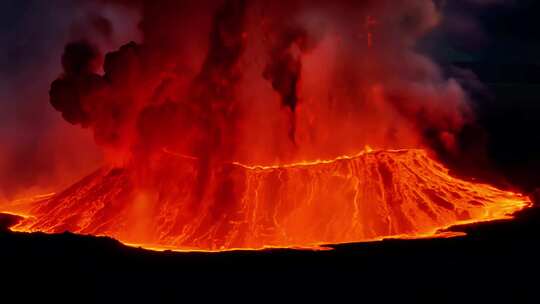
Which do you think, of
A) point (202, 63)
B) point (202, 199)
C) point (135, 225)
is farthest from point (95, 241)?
point (202, 63)

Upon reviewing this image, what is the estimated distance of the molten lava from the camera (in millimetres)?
24922

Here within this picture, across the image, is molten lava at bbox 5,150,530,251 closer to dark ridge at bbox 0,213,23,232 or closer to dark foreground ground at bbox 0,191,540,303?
dark ridge at bbox 0,213,23,232

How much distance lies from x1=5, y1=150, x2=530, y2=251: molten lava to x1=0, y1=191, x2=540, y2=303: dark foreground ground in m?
3.84

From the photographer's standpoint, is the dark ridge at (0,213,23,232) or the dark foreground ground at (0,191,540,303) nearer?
the dark foreground ground at (0,191,540,303)

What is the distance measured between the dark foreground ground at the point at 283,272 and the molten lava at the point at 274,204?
3841 millimetres

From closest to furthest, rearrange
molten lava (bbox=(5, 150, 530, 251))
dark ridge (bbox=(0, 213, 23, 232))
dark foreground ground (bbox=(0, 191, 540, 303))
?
dark foreground ground (bbox=(0, 191, 540, 303)), molten lava (bbox=(5, 150, 530, 251)), dark ridge (bbox=(0, 213, 23, 232))

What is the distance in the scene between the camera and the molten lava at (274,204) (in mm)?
24922

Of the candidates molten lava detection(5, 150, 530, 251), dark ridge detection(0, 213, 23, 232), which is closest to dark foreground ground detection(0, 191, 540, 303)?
molten lava detection(5, 150, 530, 251)

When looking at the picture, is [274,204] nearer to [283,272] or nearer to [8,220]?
[283,272]

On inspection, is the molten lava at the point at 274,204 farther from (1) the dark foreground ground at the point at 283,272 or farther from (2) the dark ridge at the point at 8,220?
(1) the dark foreground ground at the point at 283,272

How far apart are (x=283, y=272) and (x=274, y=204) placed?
30.0 ft

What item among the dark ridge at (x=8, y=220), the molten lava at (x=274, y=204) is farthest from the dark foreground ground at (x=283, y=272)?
the dark ridge at (x=8, y=220)

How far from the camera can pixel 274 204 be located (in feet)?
87.8

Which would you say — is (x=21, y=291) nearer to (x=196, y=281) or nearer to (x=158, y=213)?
(x=196, y=281)
